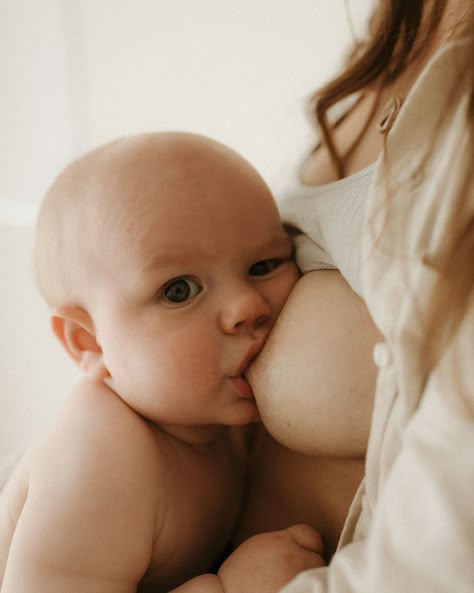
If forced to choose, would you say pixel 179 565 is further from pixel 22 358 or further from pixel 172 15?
pixel 172 15

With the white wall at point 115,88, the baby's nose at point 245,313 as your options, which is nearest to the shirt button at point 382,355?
the baby's nose at point 245,313

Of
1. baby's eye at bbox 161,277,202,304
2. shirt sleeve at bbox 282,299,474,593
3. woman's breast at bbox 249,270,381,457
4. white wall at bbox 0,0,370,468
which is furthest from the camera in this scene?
white wall at bbox 0,0,370,468

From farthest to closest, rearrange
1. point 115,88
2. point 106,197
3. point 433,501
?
point 115,88 → point 106,197 → point 433,501

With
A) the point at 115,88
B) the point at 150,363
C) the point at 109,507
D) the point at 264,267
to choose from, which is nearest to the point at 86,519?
the point at 109,507

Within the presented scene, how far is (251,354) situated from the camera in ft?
1.97

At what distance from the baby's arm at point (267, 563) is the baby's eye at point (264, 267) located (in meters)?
0.27

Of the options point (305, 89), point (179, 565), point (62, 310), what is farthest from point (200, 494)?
point (305, 89)

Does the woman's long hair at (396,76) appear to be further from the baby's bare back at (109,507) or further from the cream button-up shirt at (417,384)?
the baby's bare back at (109,507)

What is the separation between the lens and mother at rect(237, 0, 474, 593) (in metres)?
0.35

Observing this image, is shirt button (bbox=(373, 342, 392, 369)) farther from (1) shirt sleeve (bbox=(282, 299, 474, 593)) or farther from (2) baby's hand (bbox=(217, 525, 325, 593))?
(2) baby's hand (bbox=(217, 525, 325, 593))

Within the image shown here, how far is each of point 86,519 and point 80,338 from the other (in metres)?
0.23

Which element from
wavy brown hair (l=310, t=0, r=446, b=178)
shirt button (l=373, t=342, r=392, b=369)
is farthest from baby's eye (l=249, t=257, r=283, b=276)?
shirt button (l=373, t=342, r=392, b=369)

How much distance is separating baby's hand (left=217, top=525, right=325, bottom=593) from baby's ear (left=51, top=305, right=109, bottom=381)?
0.82 feet

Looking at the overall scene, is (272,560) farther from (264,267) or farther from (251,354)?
(264,267)
